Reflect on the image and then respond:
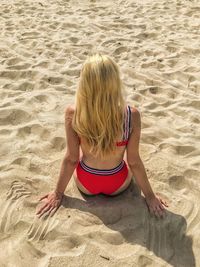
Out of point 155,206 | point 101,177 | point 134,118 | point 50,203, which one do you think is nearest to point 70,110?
point 134,118

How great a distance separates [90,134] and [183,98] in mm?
2099

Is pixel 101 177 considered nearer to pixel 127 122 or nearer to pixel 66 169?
pixel 66 169

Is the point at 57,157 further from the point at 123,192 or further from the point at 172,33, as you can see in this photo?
the point at 172,33

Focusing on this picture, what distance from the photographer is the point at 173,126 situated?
12.4 feet

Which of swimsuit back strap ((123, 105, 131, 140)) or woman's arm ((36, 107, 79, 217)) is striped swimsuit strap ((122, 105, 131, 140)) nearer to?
swimsuit back strap ((123, 105, 131, 140))

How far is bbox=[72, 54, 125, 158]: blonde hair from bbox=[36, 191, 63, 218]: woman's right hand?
0.48 metres

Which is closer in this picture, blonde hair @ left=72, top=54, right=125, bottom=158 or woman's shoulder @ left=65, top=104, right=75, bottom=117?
blonde hair @ left=72, top=54, right=125, bottom=158

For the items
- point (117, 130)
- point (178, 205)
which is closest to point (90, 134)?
point (117, 130)

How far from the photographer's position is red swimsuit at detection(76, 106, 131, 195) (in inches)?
105

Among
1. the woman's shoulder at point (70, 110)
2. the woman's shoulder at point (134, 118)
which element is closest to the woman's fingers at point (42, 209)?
the woman's shoulder at point (70, 110)

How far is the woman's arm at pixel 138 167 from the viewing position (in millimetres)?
2480

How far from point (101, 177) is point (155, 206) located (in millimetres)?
429

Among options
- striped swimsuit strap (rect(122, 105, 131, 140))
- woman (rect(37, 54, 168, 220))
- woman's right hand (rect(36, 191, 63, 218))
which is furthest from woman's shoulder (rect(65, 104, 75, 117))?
woman's right hand (rect(36, 191, 63, 218))

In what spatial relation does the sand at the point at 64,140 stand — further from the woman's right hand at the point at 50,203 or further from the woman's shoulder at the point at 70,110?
the woman's shoulder at the point at 70,110
